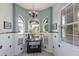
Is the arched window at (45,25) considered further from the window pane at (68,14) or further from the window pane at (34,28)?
the window pane at (68,14)

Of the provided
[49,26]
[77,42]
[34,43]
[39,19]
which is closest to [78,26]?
[77,42]

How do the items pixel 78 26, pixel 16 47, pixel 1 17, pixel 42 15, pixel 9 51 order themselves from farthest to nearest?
pixel 42 15, pixel 16 47, pixel 9 51, pixel 1 17, pixel 78 26

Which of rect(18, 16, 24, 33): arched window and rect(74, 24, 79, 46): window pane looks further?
rect(18, 16, 24, 33): arched window

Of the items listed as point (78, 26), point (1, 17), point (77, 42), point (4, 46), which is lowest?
point (4, 46)

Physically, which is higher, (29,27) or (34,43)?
(29,27)

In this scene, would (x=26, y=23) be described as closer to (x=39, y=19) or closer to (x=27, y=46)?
(x=39, y=19)

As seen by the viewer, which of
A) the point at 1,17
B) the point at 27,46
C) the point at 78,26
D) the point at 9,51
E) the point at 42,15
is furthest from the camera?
the point at 42,15

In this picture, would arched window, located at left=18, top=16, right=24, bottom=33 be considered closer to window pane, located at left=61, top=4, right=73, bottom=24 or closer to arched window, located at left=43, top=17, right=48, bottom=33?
arched window, located at left=43, top=17, right=48, bottom=33

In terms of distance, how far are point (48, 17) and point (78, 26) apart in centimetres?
285

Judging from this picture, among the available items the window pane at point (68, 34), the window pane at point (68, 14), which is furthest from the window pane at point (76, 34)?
the window pane at point (68, 14)

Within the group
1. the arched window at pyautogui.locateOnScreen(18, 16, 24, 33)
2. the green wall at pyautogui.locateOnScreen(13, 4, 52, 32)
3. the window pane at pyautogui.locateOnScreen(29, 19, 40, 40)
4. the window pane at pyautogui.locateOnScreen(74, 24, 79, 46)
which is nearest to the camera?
the window pane at pyautogui.locateOnScreen(74, 24, 79, 46)

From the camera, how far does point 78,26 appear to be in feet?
7.65

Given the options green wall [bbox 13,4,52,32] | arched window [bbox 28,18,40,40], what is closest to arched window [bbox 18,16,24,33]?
green wall [bbox 13,4,52,32]

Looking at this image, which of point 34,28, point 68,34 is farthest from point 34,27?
point 68,34
